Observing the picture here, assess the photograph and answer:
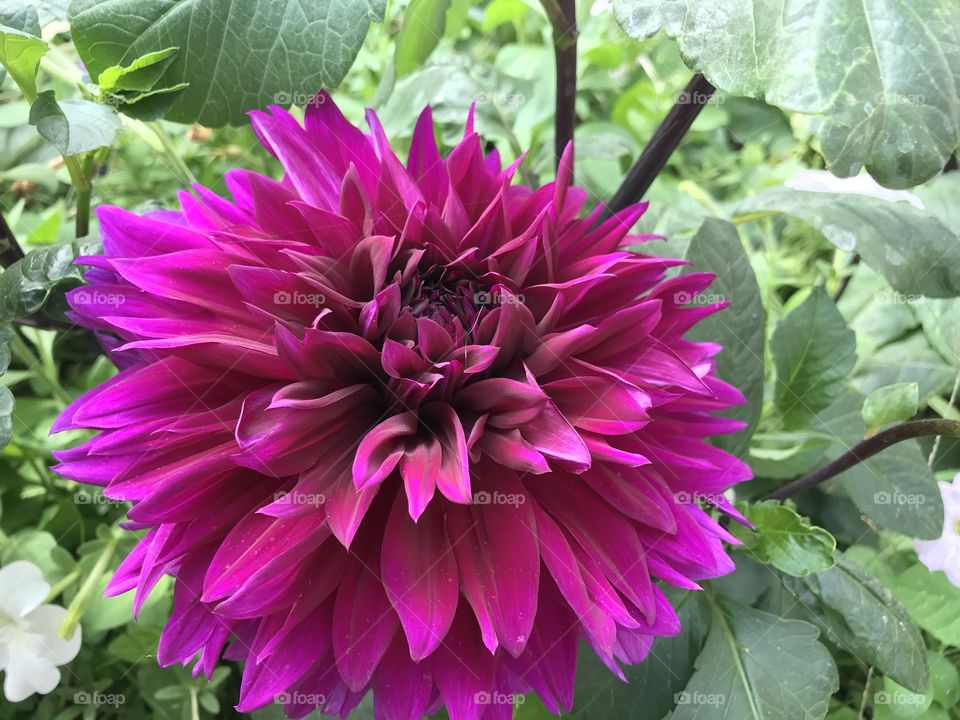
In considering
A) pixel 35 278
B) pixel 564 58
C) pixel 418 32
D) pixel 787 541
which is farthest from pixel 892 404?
pixel 35 278

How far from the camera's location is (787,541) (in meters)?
0.52

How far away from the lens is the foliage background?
521mm

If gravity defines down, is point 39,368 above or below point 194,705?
above

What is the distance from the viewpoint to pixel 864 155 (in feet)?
1.13

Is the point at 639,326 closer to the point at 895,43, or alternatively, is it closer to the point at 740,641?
the point at 895,43

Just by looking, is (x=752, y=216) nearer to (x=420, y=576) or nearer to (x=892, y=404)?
(x=892, y=404)

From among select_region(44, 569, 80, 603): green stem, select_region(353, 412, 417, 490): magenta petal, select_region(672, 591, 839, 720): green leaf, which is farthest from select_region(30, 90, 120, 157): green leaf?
select_region(672, 591, 839, 720): green leaf

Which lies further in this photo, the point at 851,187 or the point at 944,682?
the point at 851,187

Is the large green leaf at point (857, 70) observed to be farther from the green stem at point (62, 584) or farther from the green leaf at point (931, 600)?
the green stem at point (62, 584)

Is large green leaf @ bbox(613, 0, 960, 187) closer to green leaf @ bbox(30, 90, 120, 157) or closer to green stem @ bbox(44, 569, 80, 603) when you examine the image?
green leaf @ bbox(30, 90, 120, 157)

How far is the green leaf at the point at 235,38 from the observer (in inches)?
16.7

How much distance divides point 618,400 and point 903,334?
713 mm

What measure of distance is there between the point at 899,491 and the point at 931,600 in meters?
0.11

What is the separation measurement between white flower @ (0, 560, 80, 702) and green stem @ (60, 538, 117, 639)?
0.02 meters
